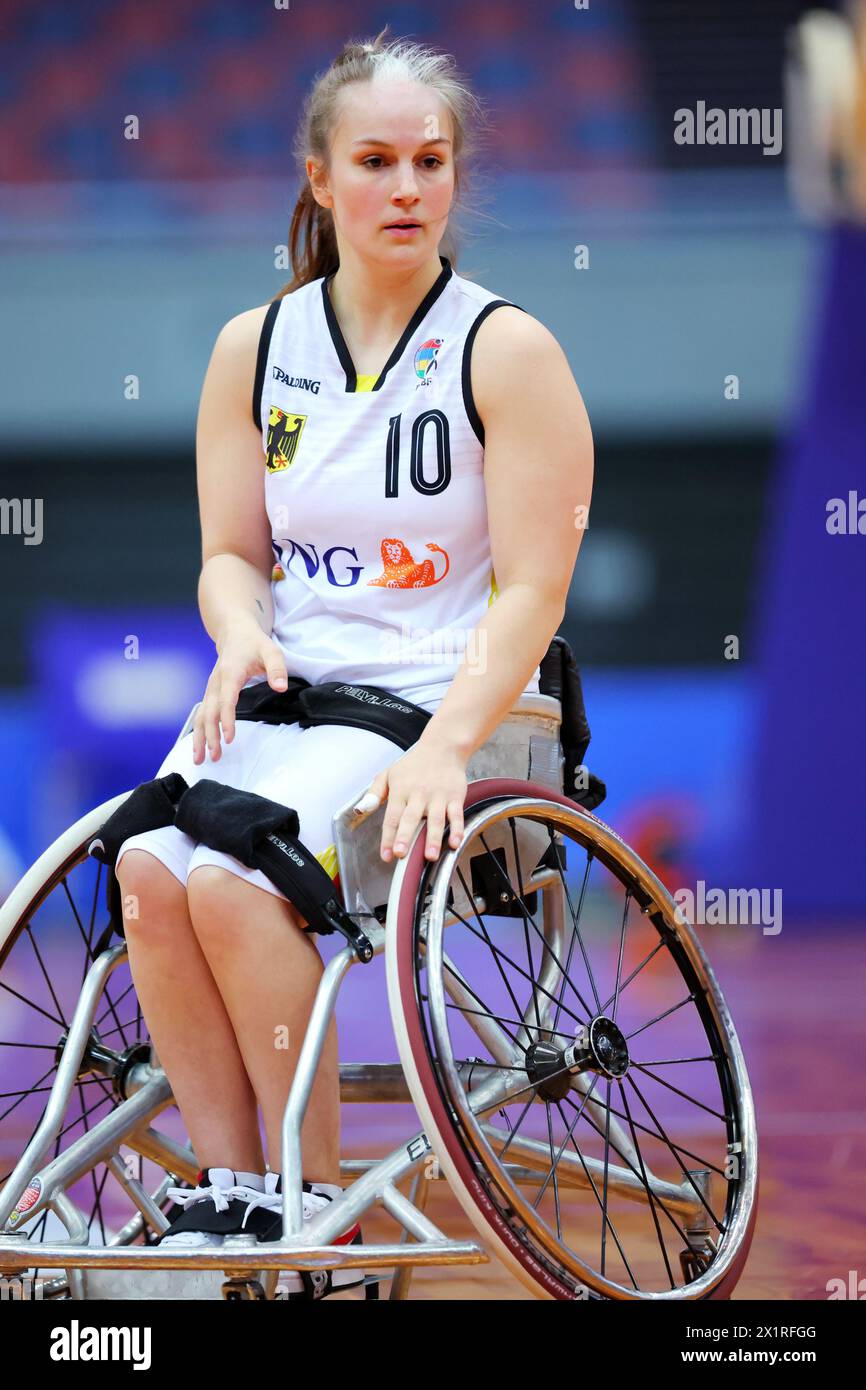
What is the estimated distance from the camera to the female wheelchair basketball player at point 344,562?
1414 millimetres

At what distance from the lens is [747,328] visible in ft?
20.8

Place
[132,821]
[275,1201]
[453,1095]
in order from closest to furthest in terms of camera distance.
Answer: [453,1095], [275,1201], [132,821]

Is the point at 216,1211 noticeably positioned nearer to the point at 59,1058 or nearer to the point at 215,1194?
the point at 215,1194

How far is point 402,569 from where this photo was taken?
1606 millimetres

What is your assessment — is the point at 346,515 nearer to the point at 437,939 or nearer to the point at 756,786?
the point at 437,939

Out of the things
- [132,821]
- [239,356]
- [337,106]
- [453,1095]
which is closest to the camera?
[453,1095]

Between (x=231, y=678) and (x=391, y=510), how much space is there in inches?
8.5

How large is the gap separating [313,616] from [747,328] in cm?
503

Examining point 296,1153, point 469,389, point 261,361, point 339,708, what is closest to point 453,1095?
point 296,1153

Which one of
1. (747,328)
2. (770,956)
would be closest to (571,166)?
(747,328)
